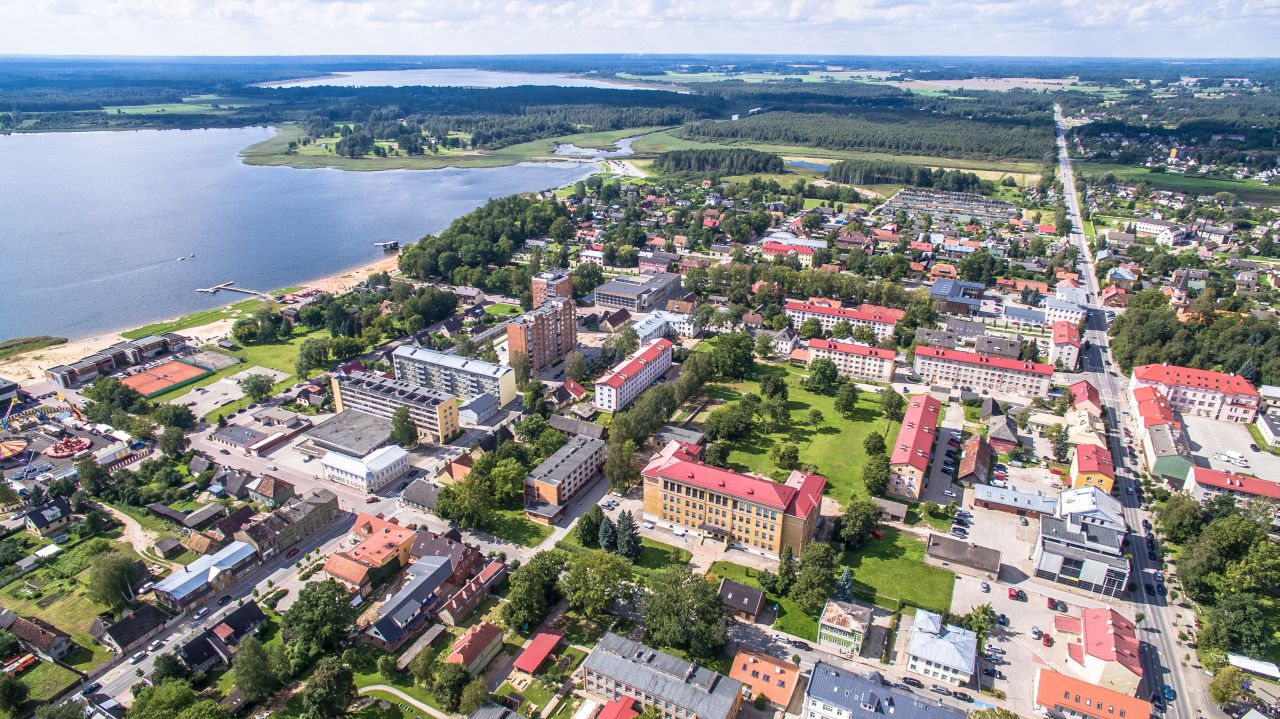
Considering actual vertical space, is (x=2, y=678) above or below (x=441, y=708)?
above

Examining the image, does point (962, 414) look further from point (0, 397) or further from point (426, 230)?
point (426, 230)

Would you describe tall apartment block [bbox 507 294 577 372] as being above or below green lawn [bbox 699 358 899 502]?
above

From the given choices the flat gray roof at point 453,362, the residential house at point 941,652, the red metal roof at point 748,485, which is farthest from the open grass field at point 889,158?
the residential house at point 941,652

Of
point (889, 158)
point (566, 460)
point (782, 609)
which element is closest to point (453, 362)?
point (566, 460)

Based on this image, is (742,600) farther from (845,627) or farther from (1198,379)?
(1198,379)

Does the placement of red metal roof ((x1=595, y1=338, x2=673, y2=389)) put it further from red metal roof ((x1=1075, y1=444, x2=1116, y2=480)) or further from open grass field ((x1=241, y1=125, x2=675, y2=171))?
open grass field ((x1=241, y1=125, x2=675, y2=171))

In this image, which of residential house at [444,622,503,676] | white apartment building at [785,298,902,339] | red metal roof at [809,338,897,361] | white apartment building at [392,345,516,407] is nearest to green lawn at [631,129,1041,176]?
white apartment building at [785,298,902,339]

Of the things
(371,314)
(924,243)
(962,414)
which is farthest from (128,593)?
(924,243)

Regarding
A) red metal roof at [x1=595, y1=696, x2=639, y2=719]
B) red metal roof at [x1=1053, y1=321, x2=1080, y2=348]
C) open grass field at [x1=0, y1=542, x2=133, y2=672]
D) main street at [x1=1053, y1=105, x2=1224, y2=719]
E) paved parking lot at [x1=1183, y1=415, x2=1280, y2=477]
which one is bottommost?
paved parking lot at [x1=1183, y1=415, x2=1280, y2=477]
